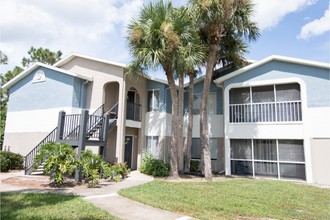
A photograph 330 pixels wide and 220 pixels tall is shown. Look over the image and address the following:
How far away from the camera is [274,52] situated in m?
17.3

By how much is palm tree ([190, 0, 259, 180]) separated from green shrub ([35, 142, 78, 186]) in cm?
766

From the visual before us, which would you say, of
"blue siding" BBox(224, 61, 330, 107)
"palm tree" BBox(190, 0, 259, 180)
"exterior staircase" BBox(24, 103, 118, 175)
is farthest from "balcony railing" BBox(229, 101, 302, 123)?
"exterior staircase" BBox(24, 103, 118, 175)

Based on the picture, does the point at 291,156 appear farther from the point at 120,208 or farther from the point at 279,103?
the point at 120,208

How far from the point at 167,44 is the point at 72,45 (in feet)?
37.0

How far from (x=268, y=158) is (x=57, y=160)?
493 inches

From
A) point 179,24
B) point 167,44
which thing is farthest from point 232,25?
point 167,44

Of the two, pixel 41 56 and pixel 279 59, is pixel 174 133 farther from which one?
pixel 41 56

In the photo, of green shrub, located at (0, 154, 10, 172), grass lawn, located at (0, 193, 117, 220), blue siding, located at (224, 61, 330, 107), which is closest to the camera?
grass lawn, located at (0, 193, 117, 220)

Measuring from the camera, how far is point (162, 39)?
46.5 ft

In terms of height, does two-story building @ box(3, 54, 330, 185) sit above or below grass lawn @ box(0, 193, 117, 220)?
above

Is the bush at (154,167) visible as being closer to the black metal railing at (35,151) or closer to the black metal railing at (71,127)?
the black metal railing at (71,127)

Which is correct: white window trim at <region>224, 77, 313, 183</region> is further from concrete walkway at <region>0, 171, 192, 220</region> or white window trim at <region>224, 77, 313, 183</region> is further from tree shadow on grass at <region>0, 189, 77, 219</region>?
tree shadow on grass at <region>0, 189, 77, 219</region>

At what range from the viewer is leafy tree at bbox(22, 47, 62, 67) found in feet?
108

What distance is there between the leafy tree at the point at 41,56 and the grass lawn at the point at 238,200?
2655 cm
